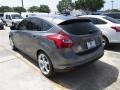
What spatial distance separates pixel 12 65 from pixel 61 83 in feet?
6.90

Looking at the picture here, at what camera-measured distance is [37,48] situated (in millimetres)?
5531

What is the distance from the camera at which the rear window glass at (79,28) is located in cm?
490

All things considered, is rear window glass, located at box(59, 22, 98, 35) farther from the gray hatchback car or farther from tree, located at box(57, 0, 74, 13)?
tree, located at box(57, 0, 74, 13)

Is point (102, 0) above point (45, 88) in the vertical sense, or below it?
above

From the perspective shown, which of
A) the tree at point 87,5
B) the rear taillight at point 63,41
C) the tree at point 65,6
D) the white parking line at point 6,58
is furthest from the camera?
the tree at point 65,6

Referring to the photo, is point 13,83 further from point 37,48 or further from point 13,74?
point 37,48

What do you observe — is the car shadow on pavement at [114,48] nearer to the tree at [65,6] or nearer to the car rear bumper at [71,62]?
the car rear bumper at [71,62]

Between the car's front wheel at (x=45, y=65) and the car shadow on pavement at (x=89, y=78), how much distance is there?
218mm

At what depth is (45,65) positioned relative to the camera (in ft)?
17.5

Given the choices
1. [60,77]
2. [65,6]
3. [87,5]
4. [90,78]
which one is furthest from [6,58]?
[65,6]

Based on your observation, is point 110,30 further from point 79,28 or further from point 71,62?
point 71,62

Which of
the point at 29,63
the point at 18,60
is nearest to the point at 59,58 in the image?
the point at 29,63

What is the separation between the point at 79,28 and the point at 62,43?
71cm

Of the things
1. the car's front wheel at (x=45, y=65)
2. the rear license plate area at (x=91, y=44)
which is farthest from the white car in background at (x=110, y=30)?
the car's front wheel at (x=45, y=65)
